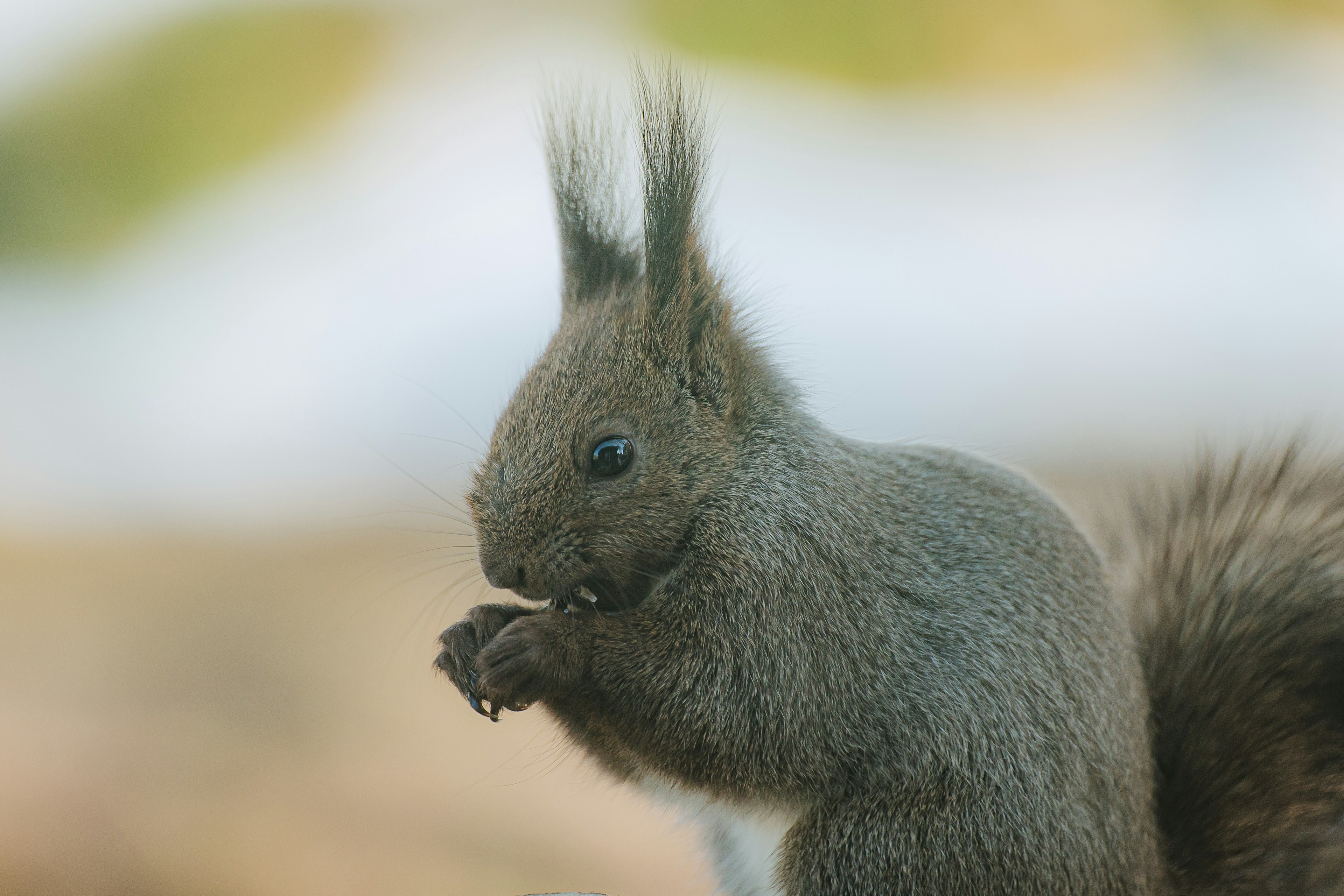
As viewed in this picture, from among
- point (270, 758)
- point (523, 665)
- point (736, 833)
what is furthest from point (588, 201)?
point (270, 758)

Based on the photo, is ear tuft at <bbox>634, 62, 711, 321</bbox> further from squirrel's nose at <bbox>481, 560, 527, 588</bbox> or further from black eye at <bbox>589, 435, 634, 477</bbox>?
squirrel's nose at <bbox>481, 560, 527, 588</bbox>

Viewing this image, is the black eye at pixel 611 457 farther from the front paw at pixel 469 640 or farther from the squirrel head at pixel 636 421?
the front paw at pixel 469 640

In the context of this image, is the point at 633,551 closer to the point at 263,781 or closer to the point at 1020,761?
the point at 1020,761

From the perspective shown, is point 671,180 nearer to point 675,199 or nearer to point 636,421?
point 675,199

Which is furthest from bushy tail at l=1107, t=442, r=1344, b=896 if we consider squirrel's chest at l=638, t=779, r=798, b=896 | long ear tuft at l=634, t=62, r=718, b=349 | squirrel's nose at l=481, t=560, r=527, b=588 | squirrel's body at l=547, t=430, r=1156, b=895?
squirrel's nose at l=481, t=560, r=527, b=588

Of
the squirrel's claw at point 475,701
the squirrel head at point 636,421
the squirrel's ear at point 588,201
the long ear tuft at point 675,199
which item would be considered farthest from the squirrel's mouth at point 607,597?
the squirrel's ear at point 588,201

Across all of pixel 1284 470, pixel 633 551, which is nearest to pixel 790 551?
pixel 633 551
